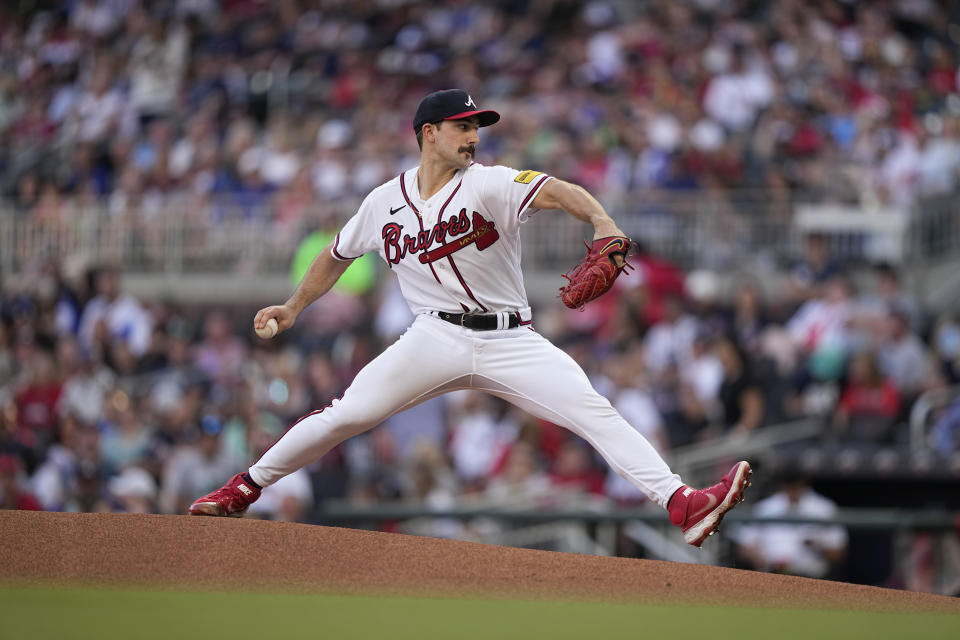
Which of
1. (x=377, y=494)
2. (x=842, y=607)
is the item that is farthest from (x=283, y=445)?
(x=377, y=494)

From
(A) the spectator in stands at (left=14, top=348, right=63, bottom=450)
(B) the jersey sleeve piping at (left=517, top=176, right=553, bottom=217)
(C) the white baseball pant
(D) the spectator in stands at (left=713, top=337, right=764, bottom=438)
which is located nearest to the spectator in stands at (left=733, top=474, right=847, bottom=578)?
(D) the spectator in stands at (left=713, top=337, right=764, bottom=438)

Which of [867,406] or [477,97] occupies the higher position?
[477,97]

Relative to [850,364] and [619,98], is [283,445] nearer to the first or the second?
[850,364]

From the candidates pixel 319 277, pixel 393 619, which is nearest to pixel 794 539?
pixel 319 277

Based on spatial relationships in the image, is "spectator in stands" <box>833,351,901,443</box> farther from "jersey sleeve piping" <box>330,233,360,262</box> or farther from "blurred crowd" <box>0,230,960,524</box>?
"jersey sleeve piping" <box>330,233,360,262</box>

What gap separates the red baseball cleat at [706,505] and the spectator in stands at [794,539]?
2942 mm

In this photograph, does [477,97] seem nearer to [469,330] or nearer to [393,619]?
[469,330]

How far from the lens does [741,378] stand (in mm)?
9070

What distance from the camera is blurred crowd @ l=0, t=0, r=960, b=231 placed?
A: 11.9 m

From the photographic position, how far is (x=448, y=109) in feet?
16.6

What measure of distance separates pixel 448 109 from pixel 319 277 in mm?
936

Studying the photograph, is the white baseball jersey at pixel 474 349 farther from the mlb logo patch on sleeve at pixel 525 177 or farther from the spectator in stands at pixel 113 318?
the spectator in stands at pixel 113 318

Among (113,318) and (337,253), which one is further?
(113,318)

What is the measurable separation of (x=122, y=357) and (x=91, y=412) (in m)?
0.85
